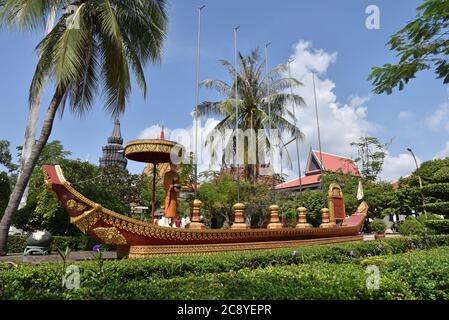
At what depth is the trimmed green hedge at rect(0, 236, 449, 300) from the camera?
3.32 m

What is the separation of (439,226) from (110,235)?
12423 millimetres

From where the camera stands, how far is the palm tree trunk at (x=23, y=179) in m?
9.44

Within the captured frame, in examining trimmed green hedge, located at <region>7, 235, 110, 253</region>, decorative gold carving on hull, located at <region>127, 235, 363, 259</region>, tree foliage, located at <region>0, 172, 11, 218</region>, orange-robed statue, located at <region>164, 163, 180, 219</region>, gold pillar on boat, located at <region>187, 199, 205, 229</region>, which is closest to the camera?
decorative gold carving on hull, located at <region>127, 235, 363, 259</region>

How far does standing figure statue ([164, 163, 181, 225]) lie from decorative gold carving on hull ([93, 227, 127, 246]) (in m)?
1.72

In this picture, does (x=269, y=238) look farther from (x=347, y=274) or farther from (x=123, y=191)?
(x=123, y=191)

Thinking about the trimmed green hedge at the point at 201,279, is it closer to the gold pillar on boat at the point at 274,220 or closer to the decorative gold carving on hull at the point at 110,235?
the decorative gold carving on hull at the point at 110,235

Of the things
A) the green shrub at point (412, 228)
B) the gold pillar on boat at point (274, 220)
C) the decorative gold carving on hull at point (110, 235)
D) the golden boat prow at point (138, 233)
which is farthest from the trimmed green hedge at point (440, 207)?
the decorative gold carving on hull at point (110, 235)

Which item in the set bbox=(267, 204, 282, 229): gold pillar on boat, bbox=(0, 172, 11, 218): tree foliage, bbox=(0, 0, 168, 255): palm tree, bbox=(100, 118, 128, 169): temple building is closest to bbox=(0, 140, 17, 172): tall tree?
bbox=(100, 118, 128, 169): temple building

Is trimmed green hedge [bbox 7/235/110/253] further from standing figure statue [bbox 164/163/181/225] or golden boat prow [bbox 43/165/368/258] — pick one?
golden boat prow [bbox 43/165/368/258]

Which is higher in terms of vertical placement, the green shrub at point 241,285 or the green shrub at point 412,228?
the green shrub at point 412,228

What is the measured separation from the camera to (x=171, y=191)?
27.9 ft

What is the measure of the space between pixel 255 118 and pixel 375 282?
1682cm

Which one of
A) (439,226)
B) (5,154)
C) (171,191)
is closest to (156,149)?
(171,191)
